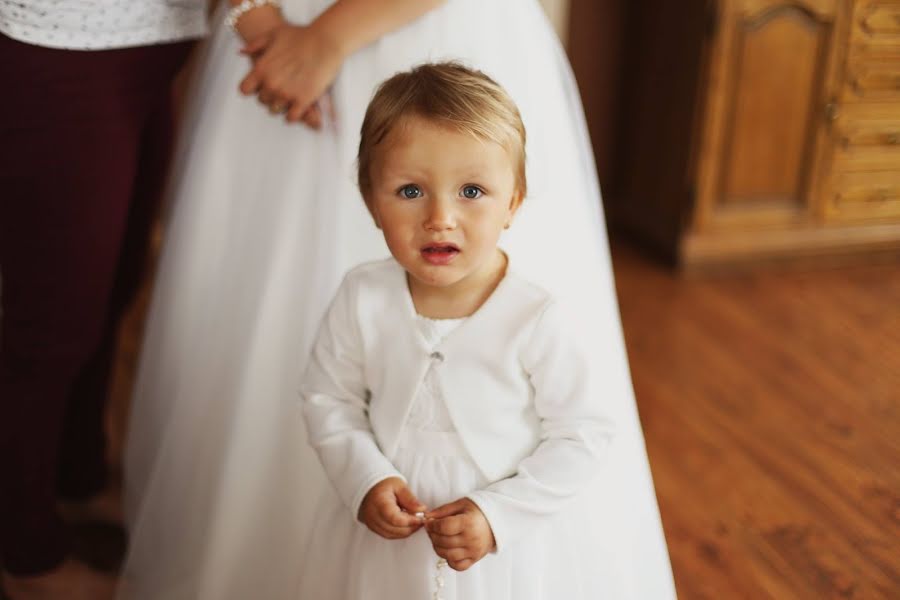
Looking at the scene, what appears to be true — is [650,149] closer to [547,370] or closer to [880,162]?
[880,162]

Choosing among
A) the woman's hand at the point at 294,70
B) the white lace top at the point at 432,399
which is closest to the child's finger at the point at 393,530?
the white lace top at the point at 432,399

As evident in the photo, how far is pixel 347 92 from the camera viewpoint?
1231 millimetres

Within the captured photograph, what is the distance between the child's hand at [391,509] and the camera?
88 centimetres

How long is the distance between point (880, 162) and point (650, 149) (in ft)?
2.17

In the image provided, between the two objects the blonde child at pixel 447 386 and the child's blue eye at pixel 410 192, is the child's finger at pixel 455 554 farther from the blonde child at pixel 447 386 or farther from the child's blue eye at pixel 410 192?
the child's blue eye at pixel 410 192

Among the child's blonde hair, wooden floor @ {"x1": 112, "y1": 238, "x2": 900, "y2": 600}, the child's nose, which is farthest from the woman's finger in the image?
wooden floor @ {"x1": 112, "y1": 238, "x2": 900, "y2": 600}

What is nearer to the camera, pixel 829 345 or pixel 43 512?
pixel 43 512

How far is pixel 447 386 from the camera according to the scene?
931 millimetres

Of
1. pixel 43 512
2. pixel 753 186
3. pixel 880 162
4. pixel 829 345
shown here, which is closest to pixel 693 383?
pixel 829 345

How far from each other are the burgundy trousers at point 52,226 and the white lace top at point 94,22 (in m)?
0.01

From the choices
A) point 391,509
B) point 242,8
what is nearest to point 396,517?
point 391,509

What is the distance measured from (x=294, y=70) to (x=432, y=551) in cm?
63

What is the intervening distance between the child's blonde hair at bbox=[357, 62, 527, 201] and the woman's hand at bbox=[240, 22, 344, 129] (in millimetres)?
302

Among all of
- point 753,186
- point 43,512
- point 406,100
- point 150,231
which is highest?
point 753,186
